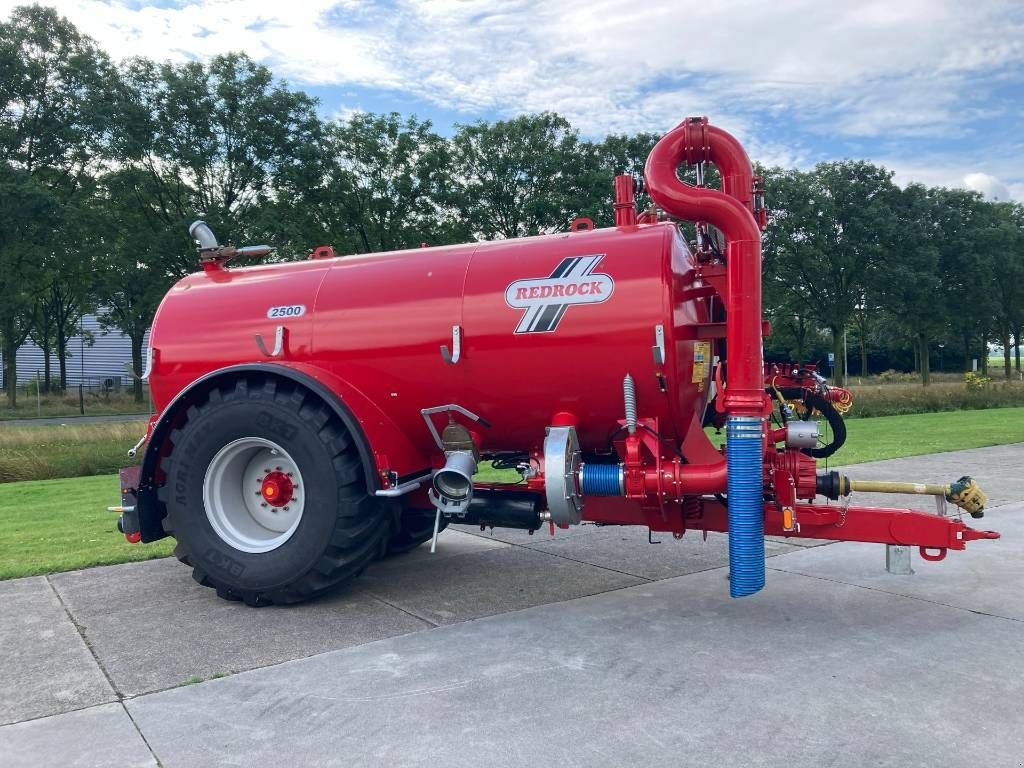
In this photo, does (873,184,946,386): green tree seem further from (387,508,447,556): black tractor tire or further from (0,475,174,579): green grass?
(387,508,447,556): black tractor tire

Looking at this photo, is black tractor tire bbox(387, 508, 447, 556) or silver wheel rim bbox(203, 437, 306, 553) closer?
silver wheel rim bbox(203, 437, 306, 553)

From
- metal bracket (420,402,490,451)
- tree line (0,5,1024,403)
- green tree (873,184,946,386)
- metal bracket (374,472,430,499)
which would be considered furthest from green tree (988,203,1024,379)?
metal bracket (374,472,430,499)

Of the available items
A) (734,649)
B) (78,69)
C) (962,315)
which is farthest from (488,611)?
(962,315)

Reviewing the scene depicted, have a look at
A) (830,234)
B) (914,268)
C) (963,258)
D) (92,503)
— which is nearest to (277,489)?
(92,503)

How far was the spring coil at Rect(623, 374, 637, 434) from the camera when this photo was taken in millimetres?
4316

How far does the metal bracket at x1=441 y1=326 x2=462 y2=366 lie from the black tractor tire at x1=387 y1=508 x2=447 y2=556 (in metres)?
1.56

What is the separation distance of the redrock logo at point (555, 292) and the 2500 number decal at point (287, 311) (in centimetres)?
135

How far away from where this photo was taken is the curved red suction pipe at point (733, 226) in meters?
4.09

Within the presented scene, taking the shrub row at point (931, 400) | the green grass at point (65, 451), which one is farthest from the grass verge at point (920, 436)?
the green grass at point (65, 451)

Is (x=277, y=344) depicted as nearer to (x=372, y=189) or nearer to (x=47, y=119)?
(x=372, y=189)

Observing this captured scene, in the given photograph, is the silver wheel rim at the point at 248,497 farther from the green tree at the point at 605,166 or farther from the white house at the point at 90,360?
the white house at the point at 90,360

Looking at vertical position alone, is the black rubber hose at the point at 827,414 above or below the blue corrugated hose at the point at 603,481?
above

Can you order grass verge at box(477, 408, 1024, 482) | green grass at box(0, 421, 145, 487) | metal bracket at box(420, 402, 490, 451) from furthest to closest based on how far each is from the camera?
green grass at box(0, 421, 145, 487)
grass verge at box(477, 408, 1024, 482)
metal bracket at box(420, 402, 490, 451)

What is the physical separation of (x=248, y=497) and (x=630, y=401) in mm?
2563
